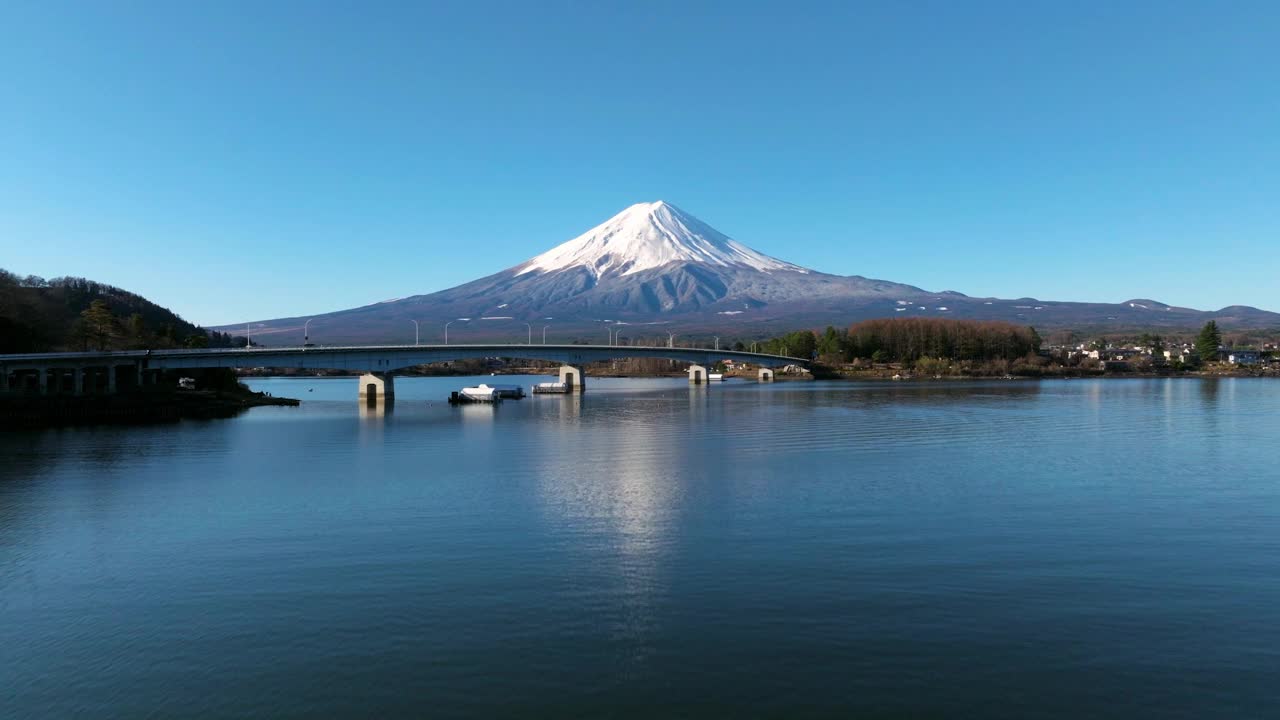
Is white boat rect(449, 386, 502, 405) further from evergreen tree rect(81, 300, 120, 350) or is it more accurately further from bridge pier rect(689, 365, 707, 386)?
bridge pier rect(689, 365, 707, 386)

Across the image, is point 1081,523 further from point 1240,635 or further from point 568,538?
point 568,538

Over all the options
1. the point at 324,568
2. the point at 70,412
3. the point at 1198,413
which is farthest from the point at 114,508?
the point at 1198,413

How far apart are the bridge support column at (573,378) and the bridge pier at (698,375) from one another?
17.5 meters

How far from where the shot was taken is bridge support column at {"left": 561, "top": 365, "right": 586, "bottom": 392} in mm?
79312

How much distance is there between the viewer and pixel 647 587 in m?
11.6

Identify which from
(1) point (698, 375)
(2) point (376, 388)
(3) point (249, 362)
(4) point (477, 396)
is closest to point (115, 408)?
(3) point (249, 362)

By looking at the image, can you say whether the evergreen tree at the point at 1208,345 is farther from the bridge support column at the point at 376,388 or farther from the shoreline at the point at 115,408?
the shoreline at the point at 115,408

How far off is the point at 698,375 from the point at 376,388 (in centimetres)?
4331

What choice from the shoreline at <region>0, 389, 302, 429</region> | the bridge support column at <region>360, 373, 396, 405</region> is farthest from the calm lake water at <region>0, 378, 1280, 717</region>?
the bridge support column at <region>360, 373, 396, 405</region>

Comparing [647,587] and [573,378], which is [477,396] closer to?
[573,378]

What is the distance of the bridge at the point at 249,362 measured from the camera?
46094mm

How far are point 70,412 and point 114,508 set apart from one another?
30040mm

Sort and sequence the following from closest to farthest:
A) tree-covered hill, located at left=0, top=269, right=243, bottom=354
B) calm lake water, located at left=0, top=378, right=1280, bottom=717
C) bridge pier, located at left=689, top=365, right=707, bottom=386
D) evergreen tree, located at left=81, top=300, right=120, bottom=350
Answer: calm lake water, located at left=0, top=378, right=1280, bottom=717, tree-covered hill, located at left=0, top=269, right=243, bottom=354, evergreen tree, located at left=81, top=300, right=120, bottom=350, bridge pier, located at left=689, top=365, right=707, bottom=386

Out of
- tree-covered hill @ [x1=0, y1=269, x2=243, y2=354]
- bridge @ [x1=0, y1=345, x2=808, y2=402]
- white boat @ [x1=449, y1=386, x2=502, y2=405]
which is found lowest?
white boat @ [x1=449, y1=386, x2=502, y2=405]
